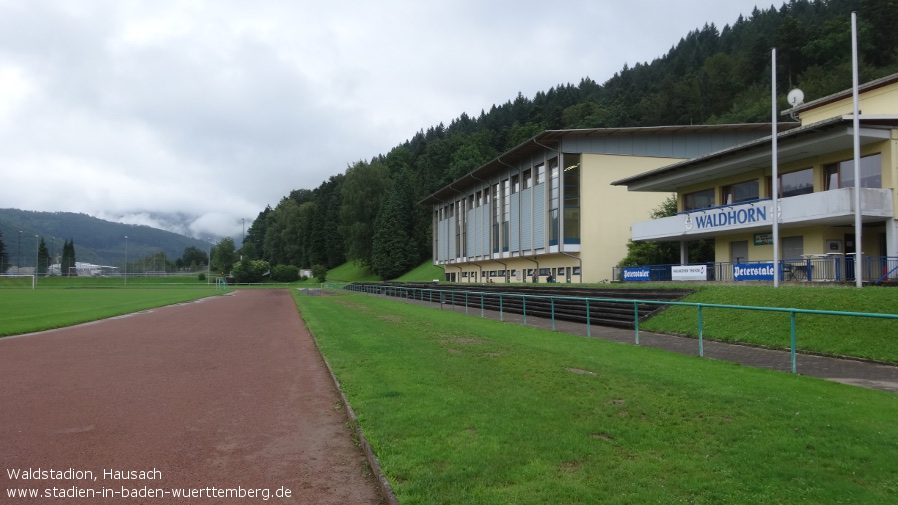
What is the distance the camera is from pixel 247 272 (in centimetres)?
9088

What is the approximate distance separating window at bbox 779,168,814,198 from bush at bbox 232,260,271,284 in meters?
80.7

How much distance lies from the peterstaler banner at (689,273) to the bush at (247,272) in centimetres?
7581

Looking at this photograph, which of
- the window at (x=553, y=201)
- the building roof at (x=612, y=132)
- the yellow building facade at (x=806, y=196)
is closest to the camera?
the yellow building facade at (x=806, y=196)

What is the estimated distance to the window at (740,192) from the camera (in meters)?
27.2

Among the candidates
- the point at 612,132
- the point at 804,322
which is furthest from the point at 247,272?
the point at 804,322

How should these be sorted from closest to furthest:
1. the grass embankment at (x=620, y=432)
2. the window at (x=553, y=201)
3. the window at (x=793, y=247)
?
the grass embankment at (x=620, y=432) < the window at (x=793, y=247) < the window at (x=553, y=201)

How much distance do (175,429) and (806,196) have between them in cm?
2320

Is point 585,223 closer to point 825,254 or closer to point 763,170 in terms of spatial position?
point 763,170

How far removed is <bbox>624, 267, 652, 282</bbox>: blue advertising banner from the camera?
97.3 feet

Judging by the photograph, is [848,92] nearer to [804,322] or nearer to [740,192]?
[740,192]

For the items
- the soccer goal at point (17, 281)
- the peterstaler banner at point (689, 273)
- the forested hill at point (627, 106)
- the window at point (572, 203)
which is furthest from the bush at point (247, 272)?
the peterstaler banner at point (689, 273)

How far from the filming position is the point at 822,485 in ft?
13.5

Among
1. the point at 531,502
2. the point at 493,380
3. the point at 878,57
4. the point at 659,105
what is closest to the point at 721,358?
the point at 493,380

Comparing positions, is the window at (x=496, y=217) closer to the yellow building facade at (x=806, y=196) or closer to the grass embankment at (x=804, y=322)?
the yellow building facade at (x=806, y=196)
